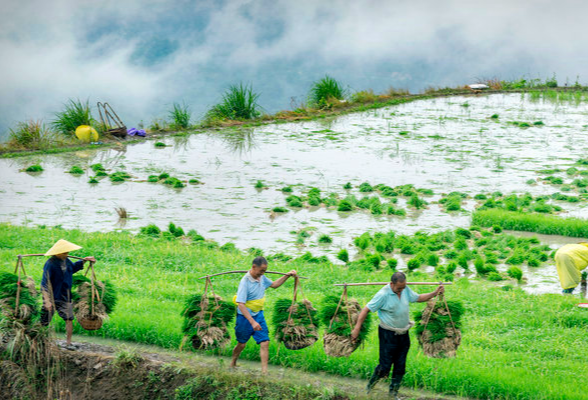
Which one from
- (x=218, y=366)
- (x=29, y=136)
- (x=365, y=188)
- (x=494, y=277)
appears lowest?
(x=218, y=366)

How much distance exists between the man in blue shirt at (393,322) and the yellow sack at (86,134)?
18.1 m

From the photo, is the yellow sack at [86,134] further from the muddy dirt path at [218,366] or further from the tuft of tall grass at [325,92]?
the muddy dirt path at [218,366]

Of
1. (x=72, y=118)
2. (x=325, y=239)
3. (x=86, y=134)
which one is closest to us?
(x=325, y=239)

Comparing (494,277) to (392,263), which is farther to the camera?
(392,263)

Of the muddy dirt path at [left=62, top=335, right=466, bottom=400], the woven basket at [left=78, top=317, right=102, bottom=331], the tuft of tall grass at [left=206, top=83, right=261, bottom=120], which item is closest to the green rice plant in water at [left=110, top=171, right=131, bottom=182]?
the tuft of tall grass at [left=206, top=83, right=261, bottom=120]

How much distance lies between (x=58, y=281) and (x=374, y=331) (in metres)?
3.98

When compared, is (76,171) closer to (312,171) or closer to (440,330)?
(312,171)

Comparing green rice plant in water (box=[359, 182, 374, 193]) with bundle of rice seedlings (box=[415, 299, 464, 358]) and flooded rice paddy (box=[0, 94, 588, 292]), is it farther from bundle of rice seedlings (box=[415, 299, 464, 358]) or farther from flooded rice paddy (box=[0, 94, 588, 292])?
bundle of rice seedlings (box=[415, 299, 464, 358])

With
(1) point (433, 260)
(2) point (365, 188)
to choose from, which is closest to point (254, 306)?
(1) point (433, 260)

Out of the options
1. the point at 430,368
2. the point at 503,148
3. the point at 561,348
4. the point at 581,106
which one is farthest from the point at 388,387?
the point at 581,106

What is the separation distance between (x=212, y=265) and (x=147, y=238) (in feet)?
8.38

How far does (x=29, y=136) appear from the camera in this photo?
74.0 ft

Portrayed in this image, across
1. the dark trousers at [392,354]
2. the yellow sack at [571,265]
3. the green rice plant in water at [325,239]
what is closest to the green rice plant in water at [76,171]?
the green rice plant in water at [325,239]

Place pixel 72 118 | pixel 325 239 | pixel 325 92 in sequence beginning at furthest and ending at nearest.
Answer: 1. pixel 325 92
2. pixel 72 118
3. pixel 325 239
